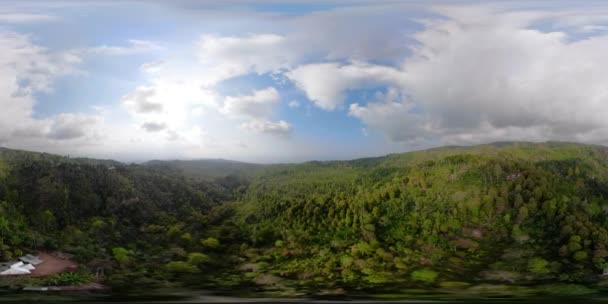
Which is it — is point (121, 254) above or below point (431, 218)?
below

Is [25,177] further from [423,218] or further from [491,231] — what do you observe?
[491,231]

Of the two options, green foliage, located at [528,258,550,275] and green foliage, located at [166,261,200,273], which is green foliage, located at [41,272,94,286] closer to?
green foliage, located at [166,261,200,273]

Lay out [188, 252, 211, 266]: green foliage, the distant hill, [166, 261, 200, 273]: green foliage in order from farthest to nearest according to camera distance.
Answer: the distant hill → [188, 252, 211, 266]: green foliage → [166, 261, 200, 273]: green foliage

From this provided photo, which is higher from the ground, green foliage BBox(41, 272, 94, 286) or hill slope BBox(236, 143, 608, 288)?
hill slope BBox(236, 143, 608, 288)

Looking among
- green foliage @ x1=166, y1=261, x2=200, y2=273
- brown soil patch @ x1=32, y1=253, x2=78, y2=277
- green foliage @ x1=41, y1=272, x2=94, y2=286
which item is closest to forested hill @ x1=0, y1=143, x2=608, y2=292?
green foliage @ x1=166, y1=261, x2=200, y2=273

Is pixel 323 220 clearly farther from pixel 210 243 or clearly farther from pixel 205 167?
pixel 205 167

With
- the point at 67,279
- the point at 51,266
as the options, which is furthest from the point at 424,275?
the point at 51,266

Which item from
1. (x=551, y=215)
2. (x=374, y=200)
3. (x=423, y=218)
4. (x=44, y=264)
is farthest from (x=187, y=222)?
(x=551, y=215)
